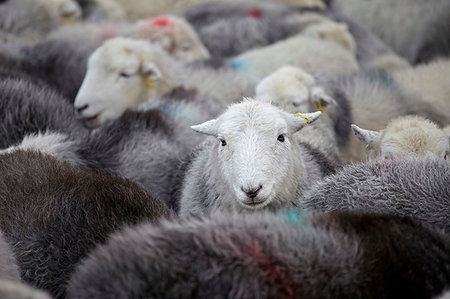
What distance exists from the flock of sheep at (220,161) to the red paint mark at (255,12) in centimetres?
24

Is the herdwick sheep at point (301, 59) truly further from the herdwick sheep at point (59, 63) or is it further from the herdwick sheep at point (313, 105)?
the herdwick sheep at point (59, 63)

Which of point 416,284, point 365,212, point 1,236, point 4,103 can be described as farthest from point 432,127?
point 4,103

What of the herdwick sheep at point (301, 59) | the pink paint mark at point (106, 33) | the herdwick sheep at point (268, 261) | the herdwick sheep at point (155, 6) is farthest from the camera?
the herdwick sheep at point (155, 6)

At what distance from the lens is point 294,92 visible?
458 cm

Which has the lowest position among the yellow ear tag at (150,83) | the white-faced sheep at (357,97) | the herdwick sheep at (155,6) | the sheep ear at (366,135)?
the herdwick sheep at (155,6)

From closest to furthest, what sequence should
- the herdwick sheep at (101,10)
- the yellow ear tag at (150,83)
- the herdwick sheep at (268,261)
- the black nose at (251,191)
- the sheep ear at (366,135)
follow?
the herdwick sheep at (268,261) → the black nose at (251,191) → the sheep ear at (366,135) → the yellow ear tag at (150,83) → the herdwick sheep at (101,10)

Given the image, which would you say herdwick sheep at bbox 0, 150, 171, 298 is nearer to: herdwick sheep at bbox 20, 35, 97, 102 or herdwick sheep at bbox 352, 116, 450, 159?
herdwick sheep at bbox 352, 116, 450, 159

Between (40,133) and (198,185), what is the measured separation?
1.14m

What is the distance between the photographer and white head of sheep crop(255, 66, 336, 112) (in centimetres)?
456

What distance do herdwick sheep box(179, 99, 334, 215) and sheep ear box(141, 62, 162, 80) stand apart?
5.45 ft

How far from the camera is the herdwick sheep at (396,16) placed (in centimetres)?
761

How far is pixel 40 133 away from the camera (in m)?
4.23

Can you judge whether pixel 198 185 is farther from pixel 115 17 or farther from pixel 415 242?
pixel 115 17

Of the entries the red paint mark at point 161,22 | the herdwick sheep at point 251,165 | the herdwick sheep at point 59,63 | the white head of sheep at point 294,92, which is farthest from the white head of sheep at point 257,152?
the red paint mark at point 161,22
